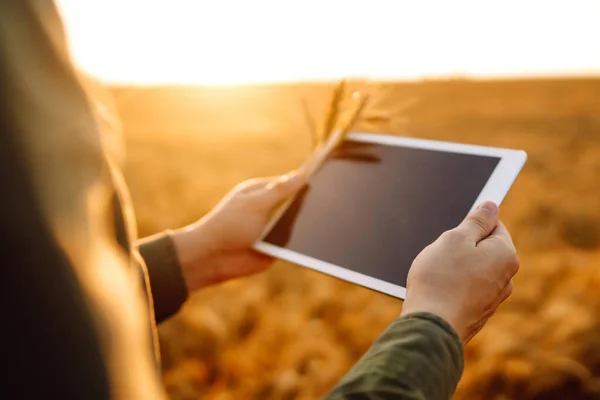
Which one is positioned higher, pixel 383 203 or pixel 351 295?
pixel 383 203

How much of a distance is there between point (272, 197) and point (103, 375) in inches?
26.4

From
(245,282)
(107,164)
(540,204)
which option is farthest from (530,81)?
(107,164)

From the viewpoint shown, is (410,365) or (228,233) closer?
(410,365)

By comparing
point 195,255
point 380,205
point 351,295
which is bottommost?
point 351,295

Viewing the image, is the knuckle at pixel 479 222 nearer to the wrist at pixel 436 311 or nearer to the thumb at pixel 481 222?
the thumb at pixel 481 222

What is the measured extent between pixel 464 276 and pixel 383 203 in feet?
0.88

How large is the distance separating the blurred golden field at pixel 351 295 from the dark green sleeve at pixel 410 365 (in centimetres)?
51

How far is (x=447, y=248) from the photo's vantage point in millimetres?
590

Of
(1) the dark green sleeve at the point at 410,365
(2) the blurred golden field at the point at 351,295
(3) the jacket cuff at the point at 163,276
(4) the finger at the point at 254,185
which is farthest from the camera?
(2) the blurred golden field at the point at 351,295

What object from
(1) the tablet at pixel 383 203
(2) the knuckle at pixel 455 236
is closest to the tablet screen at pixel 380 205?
(1) the tablet at pixel 383 203

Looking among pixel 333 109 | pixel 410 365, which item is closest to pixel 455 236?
pixel 410 365

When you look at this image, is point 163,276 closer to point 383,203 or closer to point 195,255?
point 195,255

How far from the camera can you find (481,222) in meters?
0.64

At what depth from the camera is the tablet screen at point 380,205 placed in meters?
0.74
